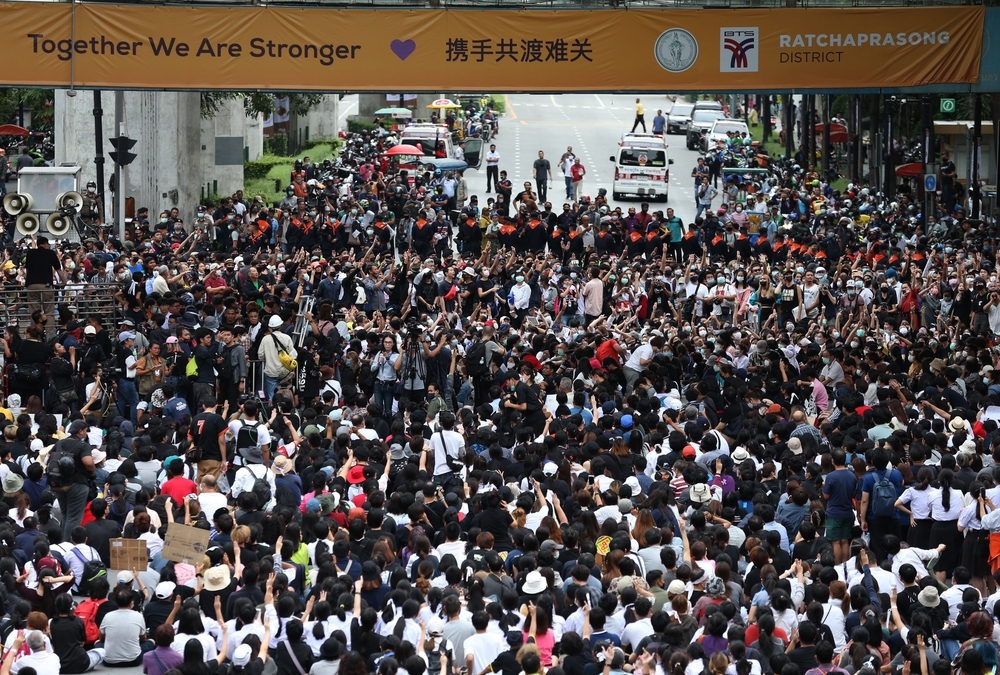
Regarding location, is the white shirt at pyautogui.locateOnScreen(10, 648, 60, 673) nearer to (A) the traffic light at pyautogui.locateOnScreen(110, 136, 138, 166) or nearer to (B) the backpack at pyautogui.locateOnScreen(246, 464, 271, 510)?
(B) the backpack at pyautogui.locateOnScreen(246, 464, 271, 510)

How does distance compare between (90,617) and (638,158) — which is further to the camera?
(638,158)

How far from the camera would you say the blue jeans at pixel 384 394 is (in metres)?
18.8

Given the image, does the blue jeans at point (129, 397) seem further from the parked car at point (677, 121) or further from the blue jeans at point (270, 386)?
the parked car at point (677, 121)

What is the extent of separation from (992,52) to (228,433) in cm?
1547

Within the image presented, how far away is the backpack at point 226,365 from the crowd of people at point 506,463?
0.04 metres

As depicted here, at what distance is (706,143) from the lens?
177ft

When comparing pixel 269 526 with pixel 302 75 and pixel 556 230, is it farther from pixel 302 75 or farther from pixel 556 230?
pixel 556 230

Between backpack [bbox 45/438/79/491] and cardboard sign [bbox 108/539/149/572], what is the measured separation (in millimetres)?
2104

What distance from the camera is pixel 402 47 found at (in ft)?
78.2

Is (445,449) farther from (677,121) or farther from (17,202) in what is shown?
(677,121)

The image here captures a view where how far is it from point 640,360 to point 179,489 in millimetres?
7904

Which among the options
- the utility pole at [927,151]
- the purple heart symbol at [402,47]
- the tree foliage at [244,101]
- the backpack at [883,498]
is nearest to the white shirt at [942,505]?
the backpack at [883,498]

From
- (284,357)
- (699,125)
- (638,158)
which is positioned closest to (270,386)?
(284,357)

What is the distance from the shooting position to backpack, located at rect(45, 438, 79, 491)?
531 inches
